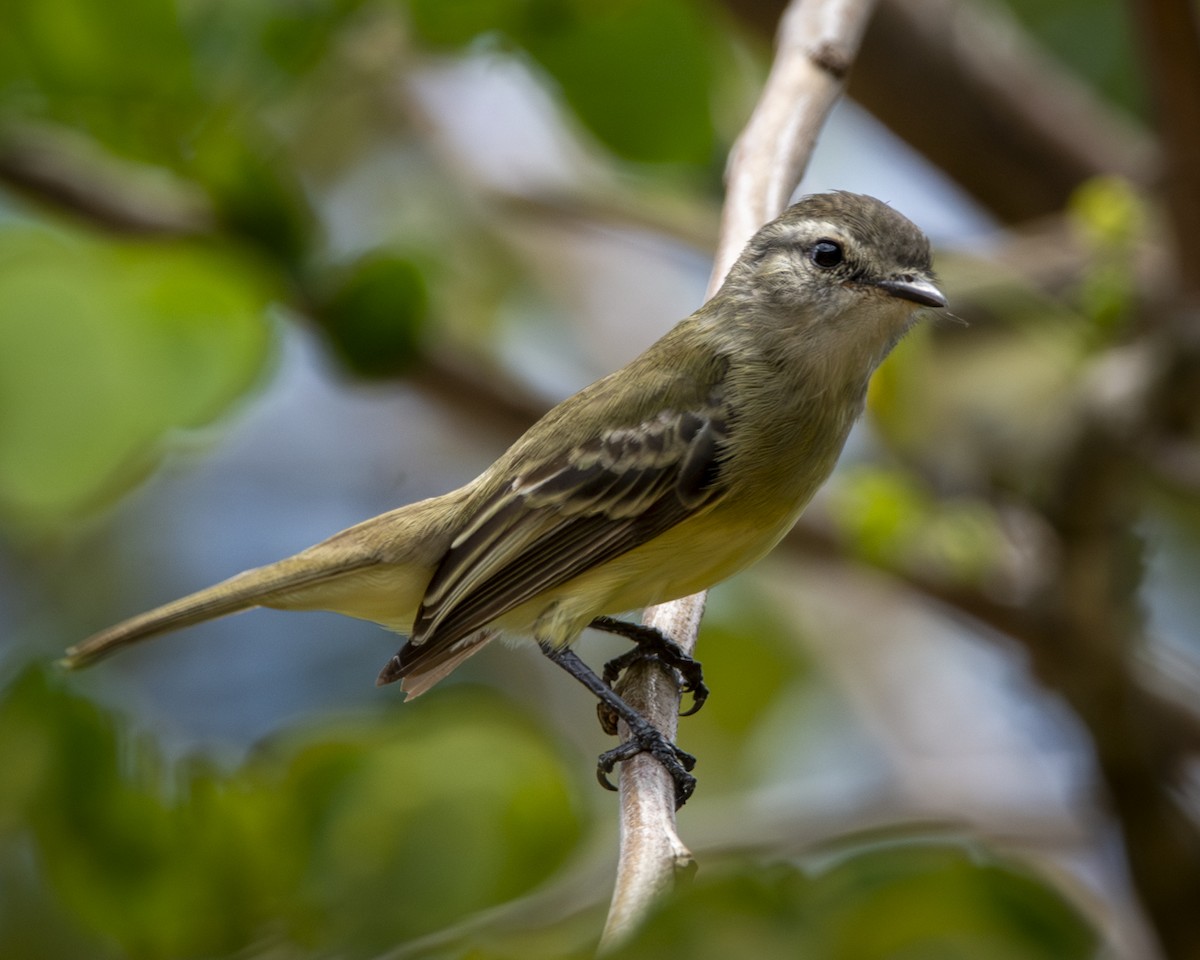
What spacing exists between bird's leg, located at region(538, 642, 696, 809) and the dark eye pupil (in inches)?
43.4

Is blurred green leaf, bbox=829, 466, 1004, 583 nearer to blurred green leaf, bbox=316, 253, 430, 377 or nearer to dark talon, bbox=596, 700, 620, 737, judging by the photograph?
dark talon, bbox=596, 700, 620, 737

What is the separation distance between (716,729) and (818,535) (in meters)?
0.98

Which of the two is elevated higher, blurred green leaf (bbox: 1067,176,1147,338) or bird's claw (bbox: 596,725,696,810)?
blurred green leaf (bbox: 1067,176,1147,338)

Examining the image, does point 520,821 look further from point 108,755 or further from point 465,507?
point 465,507

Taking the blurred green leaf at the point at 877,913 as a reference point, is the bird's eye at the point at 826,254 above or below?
above

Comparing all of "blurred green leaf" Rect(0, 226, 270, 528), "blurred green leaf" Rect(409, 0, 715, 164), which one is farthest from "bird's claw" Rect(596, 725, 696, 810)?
"blurred green leaf" Rect(409, 0, 715, 164)

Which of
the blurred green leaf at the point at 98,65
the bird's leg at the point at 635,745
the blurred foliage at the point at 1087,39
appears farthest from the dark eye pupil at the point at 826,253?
the blurred foliage at the point at 1087,39

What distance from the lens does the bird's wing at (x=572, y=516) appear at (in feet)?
11.1

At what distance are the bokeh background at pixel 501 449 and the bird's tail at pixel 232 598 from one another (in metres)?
0.29

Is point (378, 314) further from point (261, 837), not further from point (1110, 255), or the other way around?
point (1110, 255)

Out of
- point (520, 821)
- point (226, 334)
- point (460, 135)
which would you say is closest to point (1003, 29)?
point (460, 135)

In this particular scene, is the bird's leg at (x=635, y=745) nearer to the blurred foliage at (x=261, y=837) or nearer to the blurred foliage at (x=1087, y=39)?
the blurred foliage at (x=261, y=837)

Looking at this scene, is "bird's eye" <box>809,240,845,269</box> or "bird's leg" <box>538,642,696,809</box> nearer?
"bird's leg" <box>538,642,696,809</box>

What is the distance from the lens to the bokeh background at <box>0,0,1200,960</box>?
2541 mm
